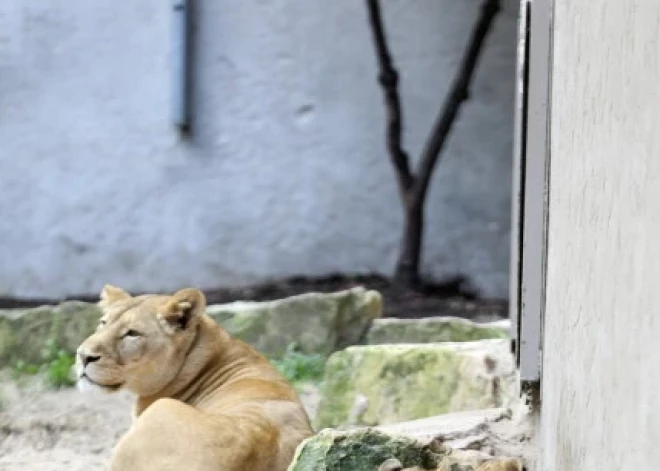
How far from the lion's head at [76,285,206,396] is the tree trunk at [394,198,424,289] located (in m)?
4.03

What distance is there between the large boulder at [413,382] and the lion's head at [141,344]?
119 centimetres

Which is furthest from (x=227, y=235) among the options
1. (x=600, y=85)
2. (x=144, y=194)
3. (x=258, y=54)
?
(x=600, y=85)

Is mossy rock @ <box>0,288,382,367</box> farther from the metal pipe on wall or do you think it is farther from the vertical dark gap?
the vertical dark gap

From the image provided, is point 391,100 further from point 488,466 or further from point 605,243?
point 605,243

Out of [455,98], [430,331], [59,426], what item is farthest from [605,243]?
[455,98]

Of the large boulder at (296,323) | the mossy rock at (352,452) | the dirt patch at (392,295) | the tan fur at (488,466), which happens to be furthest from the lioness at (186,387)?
the dirt patch at (392,295)

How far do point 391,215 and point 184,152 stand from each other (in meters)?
1.53

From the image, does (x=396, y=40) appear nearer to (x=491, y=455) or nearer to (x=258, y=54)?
(x=258, y=54)

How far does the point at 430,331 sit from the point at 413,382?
5.15ft

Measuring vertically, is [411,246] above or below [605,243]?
below

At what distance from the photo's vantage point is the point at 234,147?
873 centimetres

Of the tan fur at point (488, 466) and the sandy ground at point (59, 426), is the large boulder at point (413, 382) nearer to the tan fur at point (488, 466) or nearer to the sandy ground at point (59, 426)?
the sandy ground at point (59, 426)

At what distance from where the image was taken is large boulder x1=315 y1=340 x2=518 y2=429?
4969 millimetres

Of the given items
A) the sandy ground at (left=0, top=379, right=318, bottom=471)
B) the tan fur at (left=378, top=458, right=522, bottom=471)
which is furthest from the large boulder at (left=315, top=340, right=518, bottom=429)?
the tan fur at (left=378, top=458, right=522, bottom=471)
